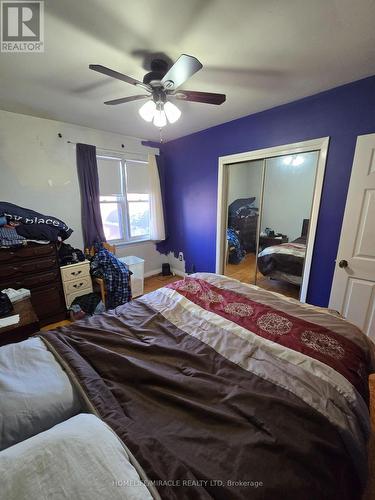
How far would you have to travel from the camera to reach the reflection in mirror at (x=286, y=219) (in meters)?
2.32

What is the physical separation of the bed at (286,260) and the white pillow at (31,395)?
2.47 metres

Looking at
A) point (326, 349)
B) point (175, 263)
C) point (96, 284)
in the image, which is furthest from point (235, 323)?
point (175, 263)

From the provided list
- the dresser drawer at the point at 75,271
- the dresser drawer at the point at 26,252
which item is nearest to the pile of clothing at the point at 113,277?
the dresser drawer at the point at 75,271

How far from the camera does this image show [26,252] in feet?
7.31

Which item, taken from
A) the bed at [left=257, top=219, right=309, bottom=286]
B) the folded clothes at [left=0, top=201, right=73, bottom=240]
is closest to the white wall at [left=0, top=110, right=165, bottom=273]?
the folded clothes at [left=0, top=201, right=73, bottom=240]

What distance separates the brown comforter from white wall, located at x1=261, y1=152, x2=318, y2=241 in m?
1.37

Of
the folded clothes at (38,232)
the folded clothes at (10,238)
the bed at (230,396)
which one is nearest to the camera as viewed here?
the bed at (230,396)

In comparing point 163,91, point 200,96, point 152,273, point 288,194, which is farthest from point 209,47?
point 152,273

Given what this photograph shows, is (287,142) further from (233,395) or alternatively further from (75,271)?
(75,271)

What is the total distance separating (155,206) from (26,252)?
205cm

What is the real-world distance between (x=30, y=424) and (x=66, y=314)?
2193 millimetres

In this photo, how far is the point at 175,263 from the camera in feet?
13.6

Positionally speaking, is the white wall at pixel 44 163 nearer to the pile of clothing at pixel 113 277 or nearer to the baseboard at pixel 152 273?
the pile of clothing at pixel 113 277

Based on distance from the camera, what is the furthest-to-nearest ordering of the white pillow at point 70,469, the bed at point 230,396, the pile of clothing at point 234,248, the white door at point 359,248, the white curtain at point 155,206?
1. the white curtain at point 155,206
2. the pile of clothing at point 234,248
3. the white door at point 359,248
4. the bed at point 230,396
5. the white pillow at point 70,469
